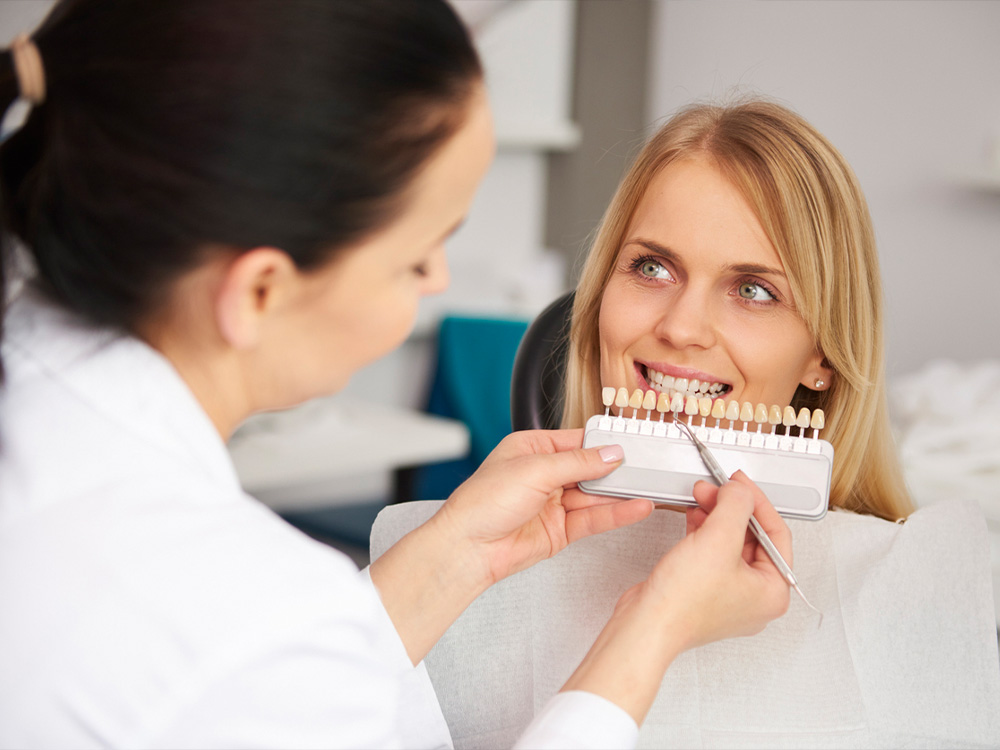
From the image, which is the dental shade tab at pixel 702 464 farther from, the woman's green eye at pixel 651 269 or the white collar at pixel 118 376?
the white collar at pixel 118 376

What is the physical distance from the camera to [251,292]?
0.60 m

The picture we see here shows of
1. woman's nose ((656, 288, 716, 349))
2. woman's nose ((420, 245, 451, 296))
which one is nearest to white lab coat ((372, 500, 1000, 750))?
woman's nose ((656, 288, 716, 349))

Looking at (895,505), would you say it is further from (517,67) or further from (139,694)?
(517,67)

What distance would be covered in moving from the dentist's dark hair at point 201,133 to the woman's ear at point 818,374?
2.22 ft

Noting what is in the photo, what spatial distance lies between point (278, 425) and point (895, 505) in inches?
61.6

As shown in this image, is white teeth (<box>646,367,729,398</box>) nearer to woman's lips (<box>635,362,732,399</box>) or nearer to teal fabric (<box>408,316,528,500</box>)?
woman's lips (<box>635,362,732,399</box>)

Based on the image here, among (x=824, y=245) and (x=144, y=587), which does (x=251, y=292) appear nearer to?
(x=144, y=587)

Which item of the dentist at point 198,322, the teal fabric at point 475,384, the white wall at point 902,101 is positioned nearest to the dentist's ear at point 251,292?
the dentist at point 198,322

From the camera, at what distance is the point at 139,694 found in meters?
0.52

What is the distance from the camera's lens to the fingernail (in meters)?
0.85

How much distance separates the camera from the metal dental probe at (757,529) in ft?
2.49


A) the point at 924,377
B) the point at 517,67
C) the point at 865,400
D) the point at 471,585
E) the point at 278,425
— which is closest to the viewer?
the point at 471,585

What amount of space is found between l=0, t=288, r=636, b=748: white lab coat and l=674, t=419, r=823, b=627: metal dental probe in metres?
0.36

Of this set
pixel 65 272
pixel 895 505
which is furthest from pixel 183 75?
pixel 895 505
